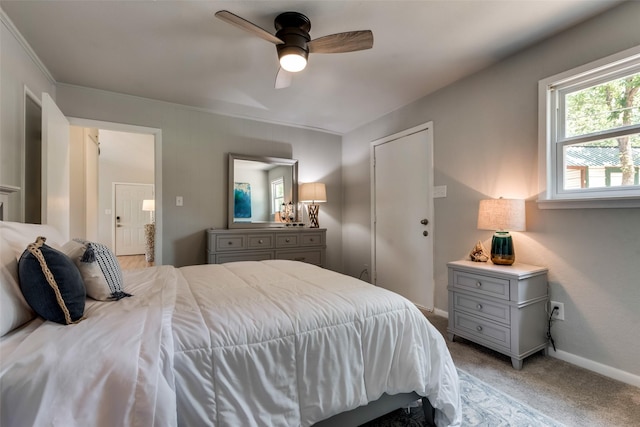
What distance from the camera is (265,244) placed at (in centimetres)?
335

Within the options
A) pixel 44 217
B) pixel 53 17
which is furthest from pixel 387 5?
pixel 44 217

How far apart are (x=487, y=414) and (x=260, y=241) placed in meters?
2.56

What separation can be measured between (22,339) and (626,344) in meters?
3.03

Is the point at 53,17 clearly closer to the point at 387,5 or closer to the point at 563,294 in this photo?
the point at 387,5

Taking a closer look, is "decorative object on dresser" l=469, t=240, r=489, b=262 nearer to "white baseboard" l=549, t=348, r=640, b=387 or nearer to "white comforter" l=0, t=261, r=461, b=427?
"white baseboard" l=549, t=348, r=640, b=387

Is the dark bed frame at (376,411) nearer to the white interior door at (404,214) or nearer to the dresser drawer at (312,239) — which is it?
the white interior door at (404,214)

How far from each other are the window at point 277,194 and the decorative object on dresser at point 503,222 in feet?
8.13

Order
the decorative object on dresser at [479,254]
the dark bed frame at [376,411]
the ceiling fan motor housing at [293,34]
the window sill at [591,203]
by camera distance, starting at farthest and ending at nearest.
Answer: the decorative object on dresser at [479,254] → the ceiling fan motor housing at [293,34] → the window sill at [591,203] → the dark bed frame at [376,411]

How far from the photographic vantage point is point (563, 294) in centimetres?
201

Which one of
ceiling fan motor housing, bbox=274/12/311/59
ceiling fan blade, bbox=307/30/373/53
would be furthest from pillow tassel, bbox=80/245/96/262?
ceiling fan blade, bbox=307/30/373/53

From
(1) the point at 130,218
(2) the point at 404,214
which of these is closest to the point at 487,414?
(2) the point at 404,214

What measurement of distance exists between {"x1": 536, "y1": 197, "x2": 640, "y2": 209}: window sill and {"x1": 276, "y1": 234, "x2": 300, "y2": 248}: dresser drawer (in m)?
2.48

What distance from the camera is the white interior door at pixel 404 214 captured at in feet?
10.1

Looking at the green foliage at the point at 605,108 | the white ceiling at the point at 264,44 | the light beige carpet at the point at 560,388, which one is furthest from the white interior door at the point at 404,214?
the green foliage at the point at 605,108
